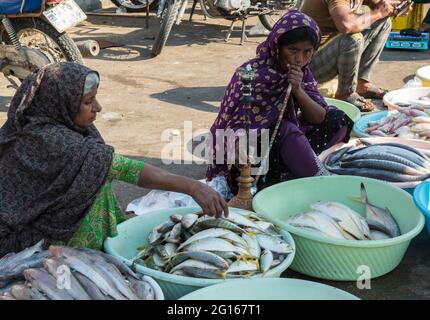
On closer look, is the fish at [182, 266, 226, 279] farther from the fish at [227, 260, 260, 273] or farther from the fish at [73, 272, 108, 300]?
the fish at [73, 272, 108, 300]

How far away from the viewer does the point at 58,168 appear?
269cm

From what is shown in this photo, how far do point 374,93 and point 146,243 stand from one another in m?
3.88

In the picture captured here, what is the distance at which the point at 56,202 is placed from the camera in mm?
2746

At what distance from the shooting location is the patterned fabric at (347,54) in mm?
5578

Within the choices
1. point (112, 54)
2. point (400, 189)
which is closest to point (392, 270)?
point (400, 189)

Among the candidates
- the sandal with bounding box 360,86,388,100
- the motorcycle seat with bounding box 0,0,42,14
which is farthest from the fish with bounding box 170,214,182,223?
the sandal with bounding box 360,86,388,100

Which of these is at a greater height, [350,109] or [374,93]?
[350,109]

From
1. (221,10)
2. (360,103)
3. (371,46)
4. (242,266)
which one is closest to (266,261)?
(242,266)

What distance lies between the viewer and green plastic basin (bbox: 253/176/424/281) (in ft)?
9.89

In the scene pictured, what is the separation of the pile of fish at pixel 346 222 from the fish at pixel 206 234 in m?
0.54

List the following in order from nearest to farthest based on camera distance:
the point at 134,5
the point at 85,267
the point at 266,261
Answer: the point at 85,267, the point at 266,261, the point at 134,5

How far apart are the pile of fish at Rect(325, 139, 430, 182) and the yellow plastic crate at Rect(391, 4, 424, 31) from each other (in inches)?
207

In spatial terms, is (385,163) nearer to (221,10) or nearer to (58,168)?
(58,168)

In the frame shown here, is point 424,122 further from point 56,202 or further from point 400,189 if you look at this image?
point 56,202
